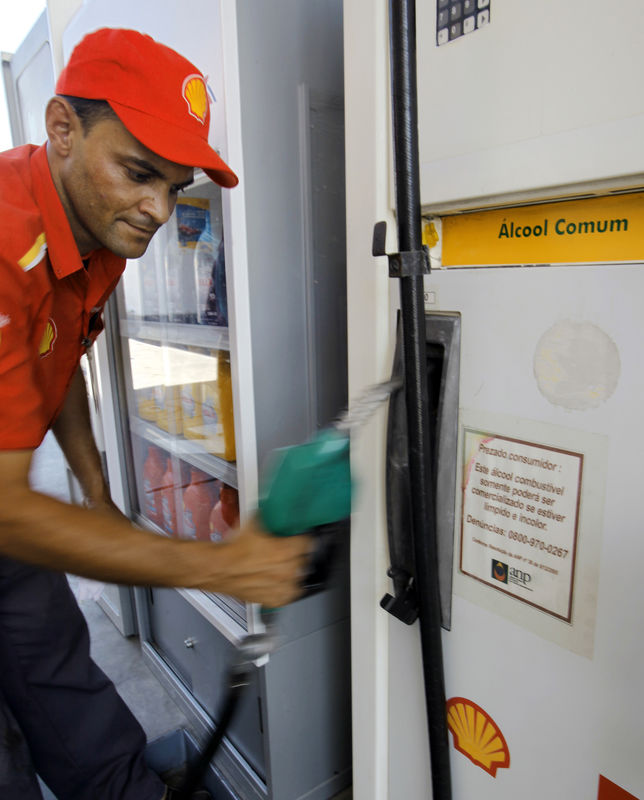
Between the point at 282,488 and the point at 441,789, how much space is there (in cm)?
60

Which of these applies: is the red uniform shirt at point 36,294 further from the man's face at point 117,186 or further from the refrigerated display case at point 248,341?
the refrigerated display case at point 248,341

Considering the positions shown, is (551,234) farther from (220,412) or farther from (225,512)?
(225,512)

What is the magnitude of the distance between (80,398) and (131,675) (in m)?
1.33

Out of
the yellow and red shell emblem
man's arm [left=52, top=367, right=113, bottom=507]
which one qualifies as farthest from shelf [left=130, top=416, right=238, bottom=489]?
the yellow and red shell emblem

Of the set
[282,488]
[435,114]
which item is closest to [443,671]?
[282,488]

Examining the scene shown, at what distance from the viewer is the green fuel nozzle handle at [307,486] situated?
0.75 meters

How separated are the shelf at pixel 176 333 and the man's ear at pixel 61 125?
0.55 m

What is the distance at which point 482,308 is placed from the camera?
78 centimetres

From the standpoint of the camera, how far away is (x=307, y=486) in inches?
29.6

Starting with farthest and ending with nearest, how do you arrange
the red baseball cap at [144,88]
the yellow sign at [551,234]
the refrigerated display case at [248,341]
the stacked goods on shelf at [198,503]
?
1. the stacked goods on shelf at [198,503]
2. the refrigerated display case at [248,341]
3. the red baseball cap at [144,88]
4. the yellow sign at [551,234]

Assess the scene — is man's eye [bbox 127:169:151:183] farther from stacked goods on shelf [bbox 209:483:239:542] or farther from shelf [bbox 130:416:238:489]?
stacked goods on shelf [bbox 209:483:239:542]

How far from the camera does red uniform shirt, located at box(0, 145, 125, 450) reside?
0.92 meters

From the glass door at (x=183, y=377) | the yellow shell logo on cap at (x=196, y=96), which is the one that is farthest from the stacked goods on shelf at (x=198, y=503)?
the yellow shell logo on cap at (x=196, y=96)

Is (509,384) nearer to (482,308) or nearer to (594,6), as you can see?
(482,308)
